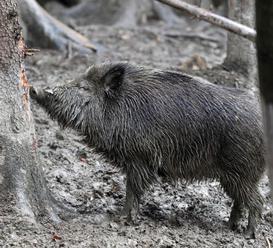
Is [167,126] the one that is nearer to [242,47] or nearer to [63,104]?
Answer: [63,104]

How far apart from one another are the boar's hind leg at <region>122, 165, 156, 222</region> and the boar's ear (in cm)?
68

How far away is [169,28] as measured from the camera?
599 inches

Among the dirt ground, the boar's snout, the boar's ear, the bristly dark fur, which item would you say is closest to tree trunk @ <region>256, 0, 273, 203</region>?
the dirt ground

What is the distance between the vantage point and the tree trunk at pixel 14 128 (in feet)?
14.9

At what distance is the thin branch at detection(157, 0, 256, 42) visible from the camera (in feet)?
19.5

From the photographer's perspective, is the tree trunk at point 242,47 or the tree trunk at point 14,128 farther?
the tree trunk at point 242,47

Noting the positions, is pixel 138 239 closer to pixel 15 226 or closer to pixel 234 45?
pixel 15 226

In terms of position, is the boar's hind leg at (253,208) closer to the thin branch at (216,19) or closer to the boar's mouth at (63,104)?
the thin branch at (216,19)

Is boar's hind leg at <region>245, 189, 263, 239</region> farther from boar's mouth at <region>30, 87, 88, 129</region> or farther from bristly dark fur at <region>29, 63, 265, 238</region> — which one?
boar's mouth at <region>30, 87, 88, 129</region>

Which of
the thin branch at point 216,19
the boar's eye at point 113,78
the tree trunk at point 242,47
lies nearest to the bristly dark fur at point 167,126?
the boar's eye at point 113,78

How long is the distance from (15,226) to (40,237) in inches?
7.6

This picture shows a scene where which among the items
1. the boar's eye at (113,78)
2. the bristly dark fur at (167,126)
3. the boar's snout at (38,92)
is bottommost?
the bristly dark fur at (167,126)

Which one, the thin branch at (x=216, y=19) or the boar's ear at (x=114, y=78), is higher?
the thin branch at (x=216, y=19)

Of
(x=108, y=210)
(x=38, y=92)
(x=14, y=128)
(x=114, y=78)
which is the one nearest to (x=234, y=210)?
(x=108, y=210)
